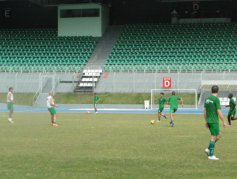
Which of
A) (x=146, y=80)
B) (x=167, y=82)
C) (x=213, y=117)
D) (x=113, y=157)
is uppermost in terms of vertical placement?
(x=146, y=80)

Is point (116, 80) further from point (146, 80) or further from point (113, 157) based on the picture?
point (113, 157)

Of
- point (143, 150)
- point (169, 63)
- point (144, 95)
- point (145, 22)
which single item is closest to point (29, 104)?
point (144, 95)

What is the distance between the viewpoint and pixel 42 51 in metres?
54.9

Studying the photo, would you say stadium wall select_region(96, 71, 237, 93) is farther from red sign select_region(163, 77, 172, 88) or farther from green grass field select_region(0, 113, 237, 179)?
green grass field select_region(0, 113, 237, 179)

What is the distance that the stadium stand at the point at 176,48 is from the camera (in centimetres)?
4794

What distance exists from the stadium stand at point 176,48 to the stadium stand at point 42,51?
3.54 metres

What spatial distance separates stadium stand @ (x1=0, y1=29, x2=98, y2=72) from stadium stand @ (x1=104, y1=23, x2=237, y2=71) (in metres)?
3.54

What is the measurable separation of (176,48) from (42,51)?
14.9 metres

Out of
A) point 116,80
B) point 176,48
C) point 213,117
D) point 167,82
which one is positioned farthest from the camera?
point 176,48

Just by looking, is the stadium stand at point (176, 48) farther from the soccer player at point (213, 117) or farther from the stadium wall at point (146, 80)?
the soccer player at point (213, 117)

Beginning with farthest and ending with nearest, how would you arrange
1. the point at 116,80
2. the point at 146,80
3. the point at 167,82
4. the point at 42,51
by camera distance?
the point at 42,51, the point at 116,80, the point at 146,80, the point at 167,82

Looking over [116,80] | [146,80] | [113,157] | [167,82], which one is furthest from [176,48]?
[113,157]

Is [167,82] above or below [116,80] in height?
below

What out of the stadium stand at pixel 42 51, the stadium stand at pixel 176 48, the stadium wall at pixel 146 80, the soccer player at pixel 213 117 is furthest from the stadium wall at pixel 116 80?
the soccer player at pixel 213 117
